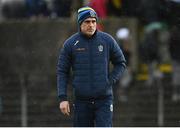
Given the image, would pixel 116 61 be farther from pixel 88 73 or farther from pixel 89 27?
pixel 89 27

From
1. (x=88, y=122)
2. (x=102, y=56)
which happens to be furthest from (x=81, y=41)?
(x=88, y=122)

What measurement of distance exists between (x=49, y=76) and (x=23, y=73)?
0.63 metres

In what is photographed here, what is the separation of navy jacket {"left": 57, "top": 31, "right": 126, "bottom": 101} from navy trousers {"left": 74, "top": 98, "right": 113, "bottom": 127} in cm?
9

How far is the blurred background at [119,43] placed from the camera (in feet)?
65.9

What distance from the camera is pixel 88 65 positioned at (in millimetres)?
11781

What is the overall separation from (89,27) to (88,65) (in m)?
Answer: 0.50

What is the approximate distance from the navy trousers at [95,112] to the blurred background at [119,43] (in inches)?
300

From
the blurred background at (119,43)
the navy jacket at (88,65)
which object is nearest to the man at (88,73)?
the navy jacket at (88,65)

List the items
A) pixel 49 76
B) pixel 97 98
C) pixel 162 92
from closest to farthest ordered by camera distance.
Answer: pixel 97 98 → pixel 162 92 → pixel 49 76

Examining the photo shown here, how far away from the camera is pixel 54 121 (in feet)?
67.6

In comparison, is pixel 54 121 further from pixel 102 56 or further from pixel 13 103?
pixel 102 56

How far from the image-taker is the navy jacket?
464 inches

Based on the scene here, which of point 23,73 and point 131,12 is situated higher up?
point 131,12

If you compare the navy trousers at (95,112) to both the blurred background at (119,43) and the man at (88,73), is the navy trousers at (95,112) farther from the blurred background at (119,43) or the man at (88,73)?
the blurred background at (119,43)
